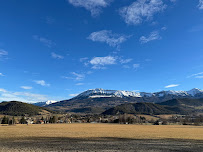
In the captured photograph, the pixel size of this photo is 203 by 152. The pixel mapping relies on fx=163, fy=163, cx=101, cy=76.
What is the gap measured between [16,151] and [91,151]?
12536mm

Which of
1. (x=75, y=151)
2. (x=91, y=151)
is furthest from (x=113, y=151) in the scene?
(x=75, y=151)

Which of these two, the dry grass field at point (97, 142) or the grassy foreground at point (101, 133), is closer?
the dry grass field at point (97, 142)

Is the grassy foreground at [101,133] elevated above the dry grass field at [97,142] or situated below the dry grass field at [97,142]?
below

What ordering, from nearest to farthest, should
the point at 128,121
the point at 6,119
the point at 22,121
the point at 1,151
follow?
the point at 1,151
the point at 6,119
the point at 22,121
the point at 128,121

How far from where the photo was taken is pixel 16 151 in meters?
27.2

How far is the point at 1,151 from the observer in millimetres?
26969

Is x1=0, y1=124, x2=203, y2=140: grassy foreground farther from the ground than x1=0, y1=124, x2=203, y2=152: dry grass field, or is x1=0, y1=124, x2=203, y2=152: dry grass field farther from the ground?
x1=0, y1=124, x2=203, y2=152: dry grass field

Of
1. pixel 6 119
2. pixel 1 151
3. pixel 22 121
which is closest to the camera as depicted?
pixel 1 151

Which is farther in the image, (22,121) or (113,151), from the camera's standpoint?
(22,121)

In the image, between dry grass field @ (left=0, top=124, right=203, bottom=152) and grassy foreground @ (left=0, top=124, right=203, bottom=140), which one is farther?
grassy foreground @ (left=0, top=124, right=203, bottom=140)

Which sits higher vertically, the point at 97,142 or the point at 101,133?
the point at 97,142

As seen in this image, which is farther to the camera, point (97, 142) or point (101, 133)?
point (101, 133)

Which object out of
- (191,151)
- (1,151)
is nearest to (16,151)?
(1,151)

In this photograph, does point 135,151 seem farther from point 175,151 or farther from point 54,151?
point 54,151
